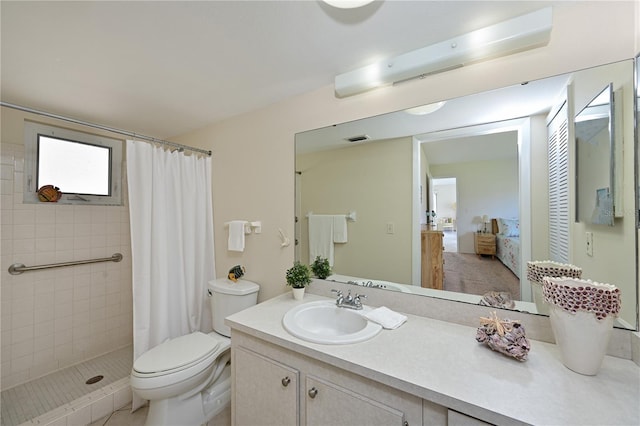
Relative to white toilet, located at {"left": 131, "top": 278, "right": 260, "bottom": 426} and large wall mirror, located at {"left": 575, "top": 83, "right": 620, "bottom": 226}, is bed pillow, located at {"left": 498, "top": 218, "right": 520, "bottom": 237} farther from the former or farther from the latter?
white toilet, located at {"left": 131, "top": 278, "right": 260, "bottom": 426}

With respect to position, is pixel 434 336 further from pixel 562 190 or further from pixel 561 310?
pixel 562 190

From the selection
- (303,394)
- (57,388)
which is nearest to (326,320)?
(303,394)

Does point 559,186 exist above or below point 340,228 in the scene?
above

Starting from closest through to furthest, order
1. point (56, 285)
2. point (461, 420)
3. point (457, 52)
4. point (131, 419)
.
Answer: point (461, 420)
point (457, 52)
point (131, 419)
point (56, 285)

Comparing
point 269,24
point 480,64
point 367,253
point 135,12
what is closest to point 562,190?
point 480,64

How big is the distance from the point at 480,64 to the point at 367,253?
1.16 m

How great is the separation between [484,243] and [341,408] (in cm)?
104

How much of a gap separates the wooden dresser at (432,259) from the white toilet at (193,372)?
4.03 ft

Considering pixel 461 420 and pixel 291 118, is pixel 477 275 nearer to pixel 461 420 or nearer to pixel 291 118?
pixel 461 420

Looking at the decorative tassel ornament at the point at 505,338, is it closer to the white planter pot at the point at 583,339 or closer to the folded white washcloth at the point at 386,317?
the white planter pot at the point at 583,339

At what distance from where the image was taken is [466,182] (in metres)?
1.34

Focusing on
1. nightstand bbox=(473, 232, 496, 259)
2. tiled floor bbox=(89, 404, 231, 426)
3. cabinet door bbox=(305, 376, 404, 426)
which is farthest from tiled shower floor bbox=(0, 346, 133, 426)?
nightstand bbox=(473, 232, 496, 259)

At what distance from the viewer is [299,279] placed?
5.31 feet

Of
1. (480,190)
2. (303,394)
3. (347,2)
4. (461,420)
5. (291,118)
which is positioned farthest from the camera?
(291,118)
